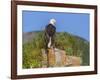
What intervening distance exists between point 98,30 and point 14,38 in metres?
0.79

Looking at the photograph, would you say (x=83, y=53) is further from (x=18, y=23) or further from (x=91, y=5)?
(x=18, y=23)

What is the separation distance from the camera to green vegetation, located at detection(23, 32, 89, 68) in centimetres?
179

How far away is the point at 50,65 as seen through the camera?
1843 mm

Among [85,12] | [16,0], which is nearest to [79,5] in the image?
[85,12]

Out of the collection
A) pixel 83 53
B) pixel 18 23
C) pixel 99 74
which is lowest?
pixel 99 74

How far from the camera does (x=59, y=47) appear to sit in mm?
1879

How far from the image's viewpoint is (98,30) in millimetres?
2004

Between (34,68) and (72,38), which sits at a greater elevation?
(72,38)

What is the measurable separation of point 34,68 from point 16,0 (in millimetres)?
573

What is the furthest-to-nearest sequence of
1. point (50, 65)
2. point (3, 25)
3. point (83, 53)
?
point (83, 53) < point (50, 65) < point (3, 25)

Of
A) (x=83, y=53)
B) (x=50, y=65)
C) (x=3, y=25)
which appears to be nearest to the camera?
(x=3, y=25)

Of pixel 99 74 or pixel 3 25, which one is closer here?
pixel 3 25

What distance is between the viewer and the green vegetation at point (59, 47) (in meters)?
1.79

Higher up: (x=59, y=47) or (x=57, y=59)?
(x=59, y=47)
